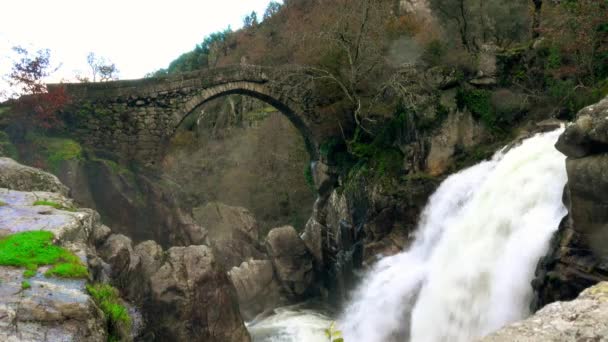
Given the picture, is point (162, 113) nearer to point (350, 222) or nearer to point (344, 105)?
point (344, 105)

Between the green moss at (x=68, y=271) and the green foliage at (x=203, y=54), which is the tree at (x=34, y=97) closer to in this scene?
the green moss at (x=68, y=271)

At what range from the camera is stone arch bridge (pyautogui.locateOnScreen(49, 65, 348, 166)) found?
1756 cm

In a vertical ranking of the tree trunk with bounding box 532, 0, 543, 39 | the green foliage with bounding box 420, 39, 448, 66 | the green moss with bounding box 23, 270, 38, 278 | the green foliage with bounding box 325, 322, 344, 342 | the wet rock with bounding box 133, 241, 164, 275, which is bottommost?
the green foliage with bounding box 325, 322, 344, 342

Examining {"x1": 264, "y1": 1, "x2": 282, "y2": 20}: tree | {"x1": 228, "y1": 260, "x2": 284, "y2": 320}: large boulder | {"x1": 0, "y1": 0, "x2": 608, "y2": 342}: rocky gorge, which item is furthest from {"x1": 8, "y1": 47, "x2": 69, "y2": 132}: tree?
{"x1": 264, "y1": 1, "x2": 282, "y2": 20}: tree

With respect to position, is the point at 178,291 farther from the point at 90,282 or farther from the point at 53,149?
the point at 53,149

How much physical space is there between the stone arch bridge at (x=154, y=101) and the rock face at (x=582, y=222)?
39.2 feet

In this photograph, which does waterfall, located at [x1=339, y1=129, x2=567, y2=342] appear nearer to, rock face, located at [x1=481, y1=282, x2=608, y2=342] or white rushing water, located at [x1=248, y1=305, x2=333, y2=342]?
white rushing water, located at [x1=248, y1=305, x2=333, y2=342]

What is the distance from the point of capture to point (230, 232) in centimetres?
2111

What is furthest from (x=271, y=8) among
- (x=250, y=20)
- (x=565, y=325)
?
(x=565, y=325)

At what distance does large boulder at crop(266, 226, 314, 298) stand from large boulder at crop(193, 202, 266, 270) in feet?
9.43

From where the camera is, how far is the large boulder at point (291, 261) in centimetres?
1731

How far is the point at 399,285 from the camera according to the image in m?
11.3

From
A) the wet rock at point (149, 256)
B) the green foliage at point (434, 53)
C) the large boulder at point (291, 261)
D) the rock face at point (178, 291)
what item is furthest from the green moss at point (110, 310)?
the green foliage at point (434, 53)

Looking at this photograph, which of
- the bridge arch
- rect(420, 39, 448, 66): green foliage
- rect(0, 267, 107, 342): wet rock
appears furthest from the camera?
the bridge arch
